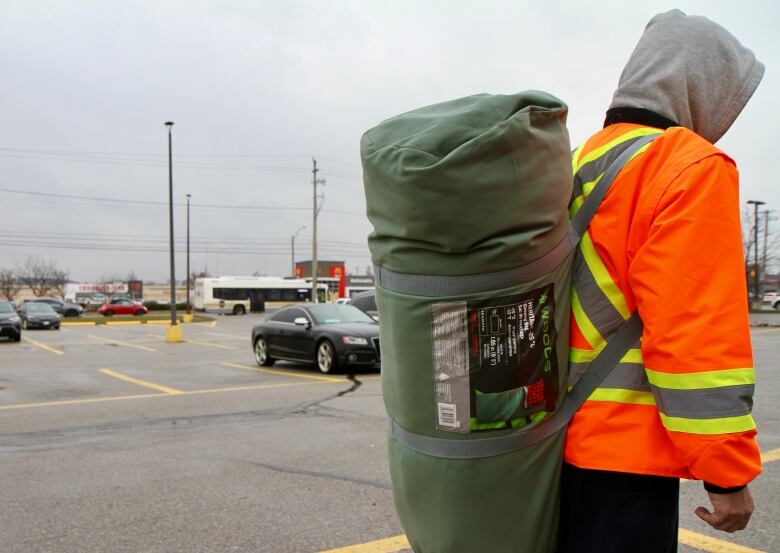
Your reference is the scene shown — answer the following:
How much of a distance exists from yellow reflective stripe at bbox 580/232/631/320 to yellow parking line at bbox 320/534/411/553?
88.0 inches

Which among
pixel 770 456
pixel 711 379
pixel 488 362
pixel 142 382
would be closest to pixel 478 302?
pixel 488 362

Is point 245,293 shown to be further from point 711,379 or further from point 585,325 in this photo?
point 711,379

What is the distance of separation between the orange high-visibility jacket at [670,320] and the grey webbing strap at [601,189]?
0.07 ft

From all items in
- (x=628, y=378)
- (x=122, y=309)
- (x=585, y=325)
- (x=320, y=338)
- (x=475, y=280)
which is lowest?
(x=122, y=309)

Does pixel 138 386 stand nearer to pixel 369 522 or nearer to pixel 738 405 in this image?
pixel 369 522

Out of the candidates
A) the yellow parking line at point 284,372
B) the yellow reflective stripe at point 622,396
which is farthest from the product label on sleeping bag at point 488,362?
the yellow parking line at point 284,372

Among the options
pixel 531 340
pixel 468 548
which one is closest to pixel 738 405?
pixel 531 340

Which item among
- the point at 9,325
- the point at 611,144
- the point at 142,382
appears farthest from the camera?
the point at 9,325

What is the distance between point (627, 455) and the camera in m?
1.64

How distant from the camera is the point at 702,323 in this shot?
1508mm

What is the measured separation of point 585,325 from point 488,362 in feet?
1.00

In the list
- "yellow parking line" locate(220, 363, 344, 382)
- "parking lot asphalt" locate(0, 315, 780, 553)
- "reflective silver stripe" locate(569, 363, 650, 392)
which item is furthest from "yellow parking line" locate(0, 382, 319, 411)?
"reflective silver stripe" locate(569, 363, 650, 392)

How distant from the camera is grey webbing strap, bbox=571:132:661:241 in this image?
1.74 m

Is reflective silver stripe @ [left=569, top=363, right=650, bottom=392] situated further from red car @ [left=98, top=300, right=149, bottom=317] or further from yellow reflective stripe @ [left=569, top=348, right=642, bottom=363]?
red car @ [left=98, top=300, right=149, bottom=317]
